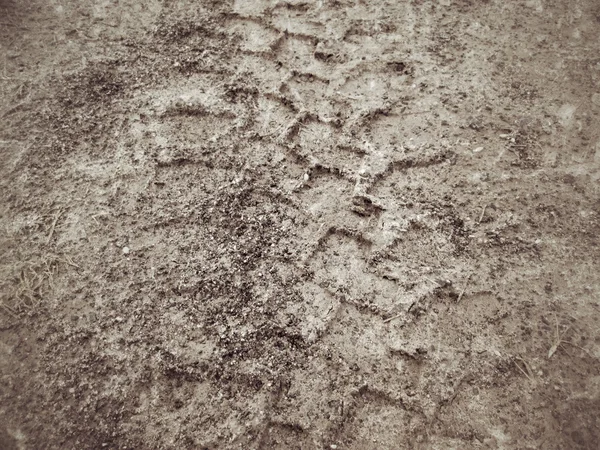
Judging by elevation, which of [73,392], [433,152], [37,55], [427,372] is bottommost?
[427,372]

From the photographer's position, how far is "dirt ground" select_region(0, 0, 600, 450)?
1205 millimetres

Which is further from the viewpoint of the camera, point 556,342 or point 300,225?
point 300,225

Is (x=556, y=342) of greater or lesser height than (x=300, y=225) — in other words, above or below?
below

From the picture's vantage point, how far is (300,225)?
1571mm

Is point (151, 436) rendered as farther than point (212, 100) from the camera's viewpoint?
No

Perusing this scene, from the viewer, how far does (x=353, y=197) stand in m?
1.65

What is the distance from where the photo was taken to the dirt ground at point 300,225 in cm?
121

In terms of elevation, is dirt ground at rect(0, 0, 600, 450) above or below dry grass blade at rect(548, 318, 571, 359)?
above

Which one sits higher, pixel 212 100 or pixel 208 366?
pixel 212 100

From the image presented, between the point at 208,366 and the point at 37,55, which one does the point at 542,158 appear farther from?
the point at 37,55

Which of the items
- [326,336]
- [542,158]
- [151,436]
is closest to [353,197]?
[326,336]

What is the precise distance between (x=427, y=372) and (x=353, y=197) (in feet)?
2.38

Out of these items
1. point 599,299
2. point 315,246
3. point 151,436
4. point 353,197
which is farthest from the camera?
point 353,197

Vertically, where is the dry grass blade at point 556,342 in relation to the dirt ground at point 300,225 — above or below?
below
